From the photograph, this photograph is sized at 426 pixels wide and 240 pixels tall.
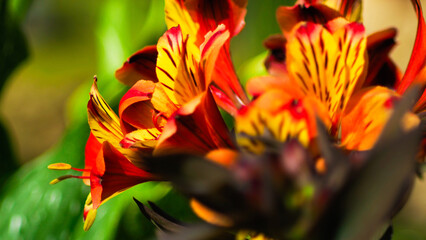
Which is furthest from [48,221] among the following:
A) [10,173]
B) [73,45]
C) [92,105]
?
[73,45]

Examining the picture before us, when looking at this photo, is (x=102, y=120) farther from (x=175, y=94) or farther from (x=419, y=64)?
(x=419, y=64)

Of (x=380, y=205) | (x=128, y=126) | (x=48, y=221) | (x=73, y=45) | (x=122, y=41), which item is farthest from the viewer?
(x=73, y=45)

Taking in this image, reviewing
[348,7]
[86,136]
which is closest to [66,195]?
[86,136]

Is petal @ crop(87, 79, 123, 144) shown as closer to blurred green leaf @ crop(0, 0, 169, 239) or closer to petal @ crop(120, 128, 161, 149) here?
petal @ crop(120, 128, 161, 149)

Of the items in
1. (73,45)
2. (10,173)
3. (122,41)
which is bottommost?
(73,45)

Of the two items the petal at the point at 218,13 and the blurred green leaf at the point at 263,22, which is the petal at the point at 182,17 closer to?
the petal at the point at 218,13

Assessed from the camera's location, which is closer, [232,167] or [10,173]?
[232,167]

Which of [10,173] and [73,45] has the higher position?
[10,173]

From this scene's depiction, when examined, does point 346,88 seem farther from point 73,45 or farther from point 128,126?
point 73,45
